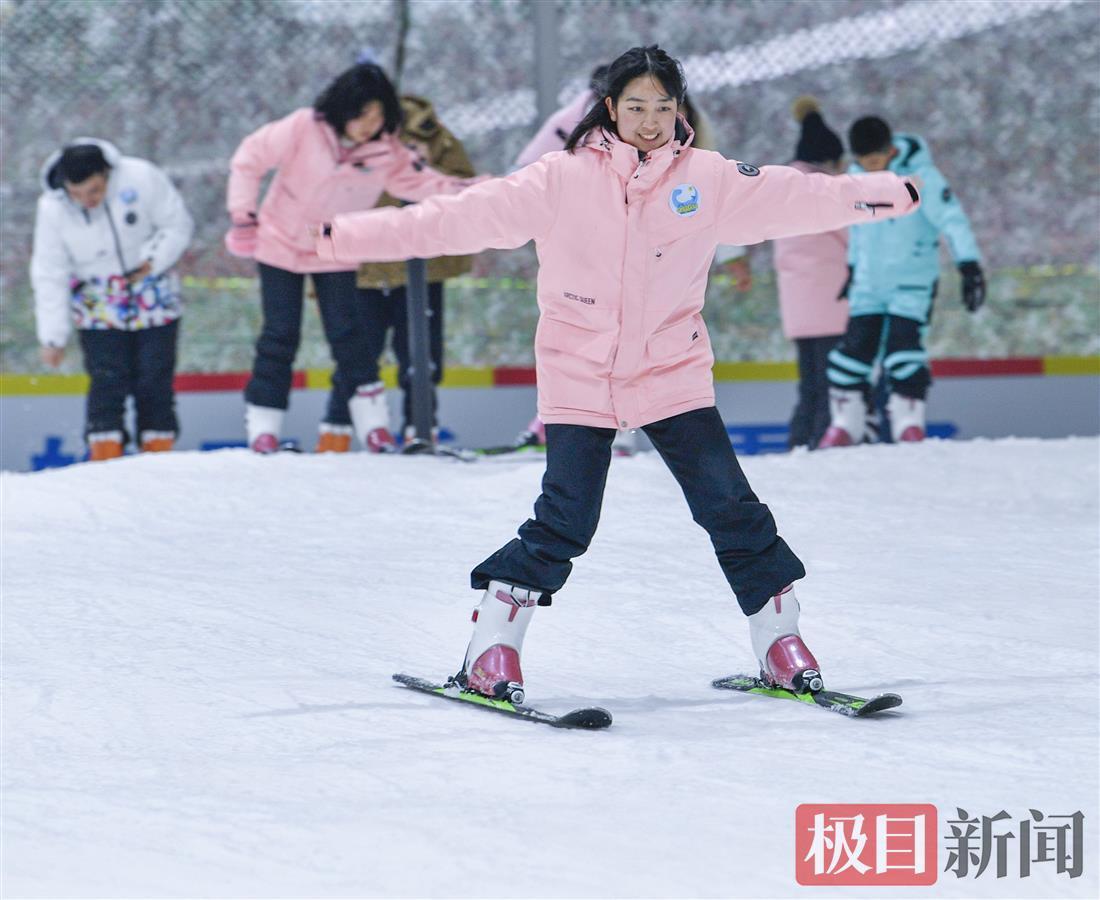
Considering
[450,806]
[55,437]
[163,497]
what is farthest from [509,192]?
[55,437]

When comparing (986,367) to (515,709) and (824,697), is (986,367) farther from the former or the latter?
(515,709)

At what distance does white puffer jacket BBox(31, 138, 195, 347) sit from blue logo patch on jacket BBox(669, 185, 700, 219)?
411 cm

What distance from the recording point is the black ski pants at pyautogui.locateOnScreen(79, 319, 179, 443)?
6918mm

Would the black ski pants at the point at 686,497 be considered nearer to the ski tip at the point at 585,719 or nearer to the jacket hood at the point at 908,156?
the ski tip at the point at 585,719

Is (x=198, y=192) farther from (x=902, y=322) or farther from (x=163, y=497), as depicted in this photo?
(x=902, y=322)

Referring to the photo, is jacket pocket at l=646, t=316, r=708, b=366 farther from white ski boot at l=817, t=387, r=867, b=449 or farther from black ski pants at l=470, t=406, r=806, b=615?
white ski boot at l=817, t=387, r=867, b=449

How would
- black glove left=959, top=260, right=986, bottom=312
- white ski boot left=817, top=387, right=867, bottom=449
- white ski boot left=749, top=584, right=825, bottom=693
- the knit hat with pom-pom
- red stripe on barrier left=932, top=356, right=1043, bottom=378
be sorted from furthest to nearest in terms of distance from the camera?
1. red stripe on barrier left=932, top=356, right=1043, bottom=378
2. the knit hat with pom-pom
3. white ski boot left=817, top=387, right=867, bottom=449
4. black glove left=959, top=260, right=986, bottom=312
5. white ski boot left=749, top=584, right=825, bottom=693

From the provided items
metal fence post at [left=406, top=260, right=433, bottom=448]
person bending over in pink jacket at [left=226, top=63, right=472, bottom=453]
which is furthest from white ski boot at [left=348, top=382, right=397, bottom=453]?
metal fence post at [left=406, top=260, right=433, bottom=448]

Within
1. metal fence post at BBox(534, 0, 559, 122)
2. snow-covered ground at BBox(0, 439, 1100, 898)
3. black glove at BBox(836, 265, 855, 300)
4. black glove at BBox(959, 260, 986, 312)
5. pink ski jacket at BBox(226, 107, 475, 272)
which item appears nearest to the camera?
snow-covered ground at BBox(0, 439, 1100, 898)

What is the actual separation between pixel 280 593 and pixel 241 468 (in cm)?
186

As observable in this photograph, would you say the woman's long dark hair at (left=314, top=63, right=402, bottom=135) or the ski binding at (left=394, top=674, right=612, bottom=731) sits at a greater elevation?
the woman's long dark hair at (left=314, top=63, right=402, bottom=135)

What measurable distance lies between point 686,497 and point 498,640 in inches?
18.0

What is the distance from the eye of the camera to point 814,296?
7484 millimetres

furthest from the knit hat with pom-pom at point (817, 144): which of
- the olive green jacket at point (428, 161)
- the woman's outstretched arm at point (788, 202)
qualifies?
the woman's outstretched arm at point (788, 202)
